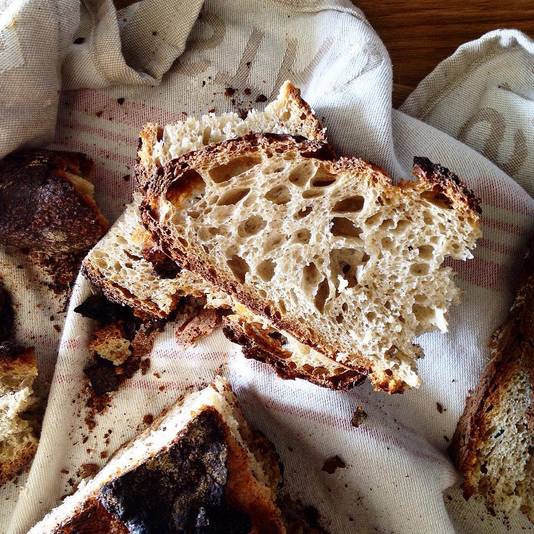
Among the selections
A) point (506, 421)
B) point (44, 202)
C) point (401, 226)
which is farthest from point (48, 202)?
point (506, 421)

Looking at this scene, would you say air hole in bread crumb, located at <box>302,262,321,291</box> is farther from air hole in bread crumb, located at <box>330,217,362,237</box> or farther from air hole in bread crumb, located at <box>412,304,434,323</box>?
air hole in bread crumb, located at <box>412,304,434,323</box>

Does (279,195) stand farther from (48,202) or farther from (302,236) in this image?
(48,202)

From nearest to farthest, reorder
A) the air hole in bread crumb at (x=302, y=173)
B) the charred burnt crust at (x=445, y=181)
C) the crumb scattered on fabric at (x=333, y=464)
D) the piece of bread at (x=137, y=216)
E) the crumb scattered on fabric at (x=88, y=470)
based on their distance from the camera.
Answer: the charred burnt crust at (x=445, y=181)
the air hole in bread crumb at (x=302, y=173)
the piece of bread at (x=137, y=216)
the crumb scattered on fabric at (x=333, y=464)
the crumb scattered on fabric at (x=88, y=470)

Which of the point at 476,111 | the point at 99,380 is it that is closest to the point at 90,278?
the point at 99,380

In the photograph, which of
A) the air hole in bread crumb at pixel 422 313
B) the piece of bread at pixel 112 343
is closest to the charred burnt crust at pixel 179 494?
the piece of bread at pixel 112 343

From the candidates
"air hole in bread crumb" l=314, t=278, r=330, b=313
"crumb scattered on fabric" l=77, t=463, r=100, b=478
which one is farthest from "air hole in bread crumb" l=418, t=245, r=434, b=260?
"crumb scattered on fabric" l=77, t=463, r=100, b=478

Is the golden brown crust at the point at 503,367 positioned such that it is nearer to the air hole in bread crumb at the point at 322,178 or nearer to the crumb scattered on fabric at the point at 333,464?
the crumb scattered on fabric at the point at 333,464
